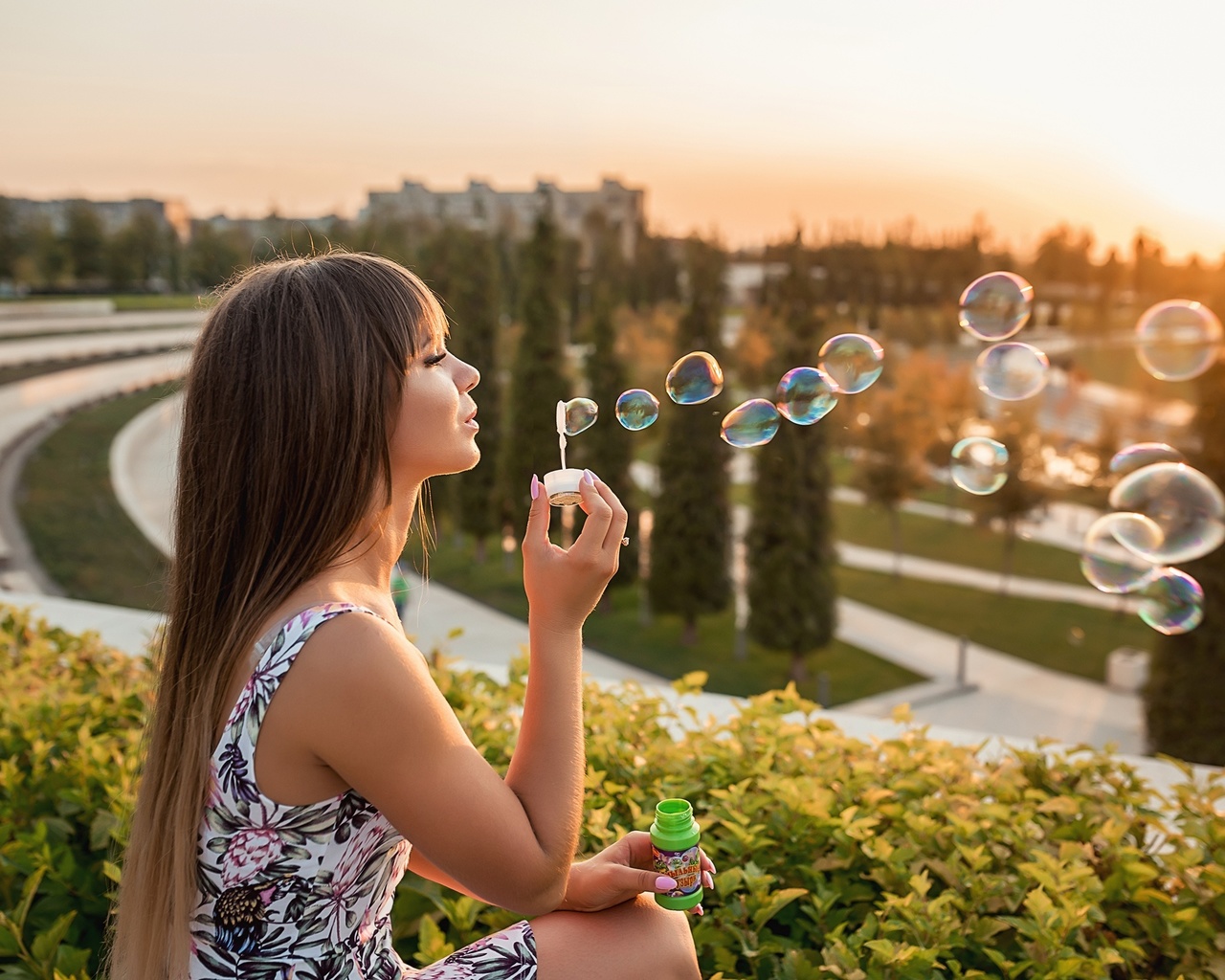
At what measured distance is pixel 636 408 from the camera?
3299mm

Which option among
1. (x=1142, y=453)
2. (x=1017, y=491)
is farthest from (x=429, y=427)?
(x=1017, y=491)

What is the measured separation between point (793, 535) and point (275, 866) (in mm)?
12480

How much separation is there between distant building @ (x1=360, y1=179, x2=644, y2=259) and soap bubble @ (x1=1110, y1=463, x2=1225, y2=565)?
135 feet

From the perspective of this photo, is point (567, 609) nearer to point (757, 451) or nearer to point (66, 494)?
point (757, 451)

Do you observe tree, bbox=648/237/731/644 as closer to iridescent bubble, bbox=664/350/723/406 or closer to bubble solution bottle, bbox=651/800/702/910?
iridescent bubble, bbox=664/350/723/406

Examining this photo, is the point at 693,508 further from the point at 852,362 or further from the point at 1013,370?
the point at 852,362

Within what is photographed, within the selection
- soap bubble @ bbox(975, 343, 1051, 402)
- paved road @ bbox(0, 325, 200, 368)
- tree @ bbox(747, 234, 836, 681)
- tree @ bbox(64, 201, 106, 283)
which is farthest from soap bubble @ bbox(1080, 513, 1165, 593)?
tree @ bbox(64, 201, 106, 283)

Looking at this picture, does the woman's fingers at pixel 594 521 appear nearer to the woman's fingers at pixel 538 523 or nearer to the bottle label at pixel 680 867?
the woman's fingers at pixel 538 523

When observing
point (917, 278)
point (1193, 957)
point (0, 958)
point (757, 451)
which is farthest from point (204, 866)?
point (917, 278)

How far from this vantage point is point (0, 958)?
218 cm

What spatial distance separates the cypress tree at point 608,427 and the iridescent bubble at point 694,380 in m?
12.2

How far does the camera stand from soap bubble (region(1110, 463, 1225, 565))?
14.5 feet

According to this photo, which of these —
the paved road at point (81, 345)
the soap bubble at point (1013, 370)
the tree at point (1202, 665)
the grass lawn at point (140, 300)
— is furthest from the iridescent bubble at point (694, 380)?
the grass lawn at point (140, 300)

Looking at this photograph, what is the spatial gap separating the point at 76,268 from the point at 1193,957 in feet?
97.8
